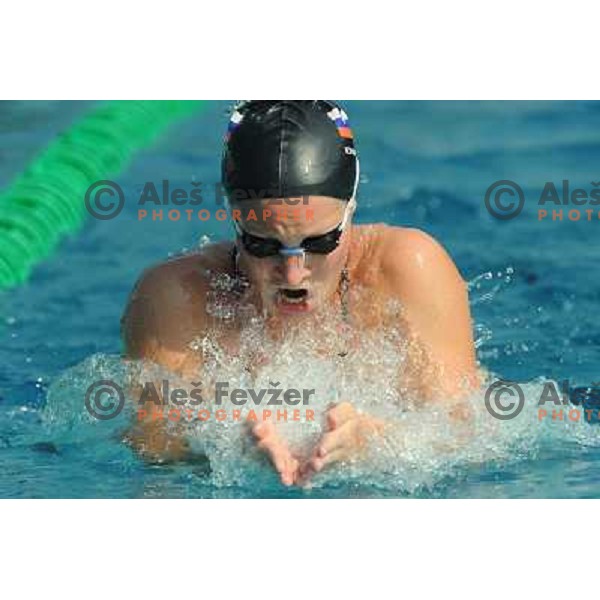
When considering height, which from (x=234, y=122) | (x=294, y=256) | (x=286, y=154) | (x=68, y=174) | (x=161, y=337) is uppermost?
(x=68, y=174)

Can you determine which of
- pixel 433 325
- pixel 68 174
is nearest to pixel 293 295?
pixel 433 325

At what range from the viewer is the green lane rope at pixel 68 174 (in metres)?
6.20

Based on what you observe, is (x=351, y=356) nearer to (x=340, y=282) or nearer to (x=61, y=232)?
(x=340, y=282)

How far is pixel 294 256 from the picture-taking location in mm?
3551

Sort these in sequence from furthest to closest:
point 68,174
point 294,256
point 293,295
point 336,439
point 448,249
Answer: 1. point 68,174
2. point 448,249
3. point 293,295
4. point 294,256
5. point 336,439

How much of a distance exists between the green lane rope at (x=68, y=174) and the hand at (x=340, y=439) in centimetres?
275

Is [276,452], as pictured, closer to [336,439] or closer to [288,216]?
[336,439]

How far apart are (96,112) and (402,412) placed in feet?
13.2

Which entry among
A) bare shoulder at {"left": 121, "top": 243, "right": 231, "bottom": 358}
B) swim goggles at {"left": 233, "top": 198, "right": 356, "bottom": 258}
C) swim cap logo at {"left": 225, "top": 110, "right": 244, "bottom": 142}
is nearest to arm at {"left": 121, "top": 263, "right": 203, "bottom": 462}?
bare shoulder at {"left": 121, "top": 243, "right": 231, "bottom": 358}

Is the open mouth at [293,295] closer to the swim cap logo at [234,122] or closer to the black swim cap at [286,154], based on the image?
the black swim cap at [286,154]

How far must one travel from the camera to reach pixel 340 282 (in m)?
3.96

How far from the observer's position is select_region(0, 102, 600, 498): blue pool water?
383 cm

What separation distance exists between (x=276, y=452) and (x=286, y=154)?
765 millimetres

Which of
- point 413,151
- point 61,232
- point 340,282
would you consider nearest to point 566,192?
point 413,151
